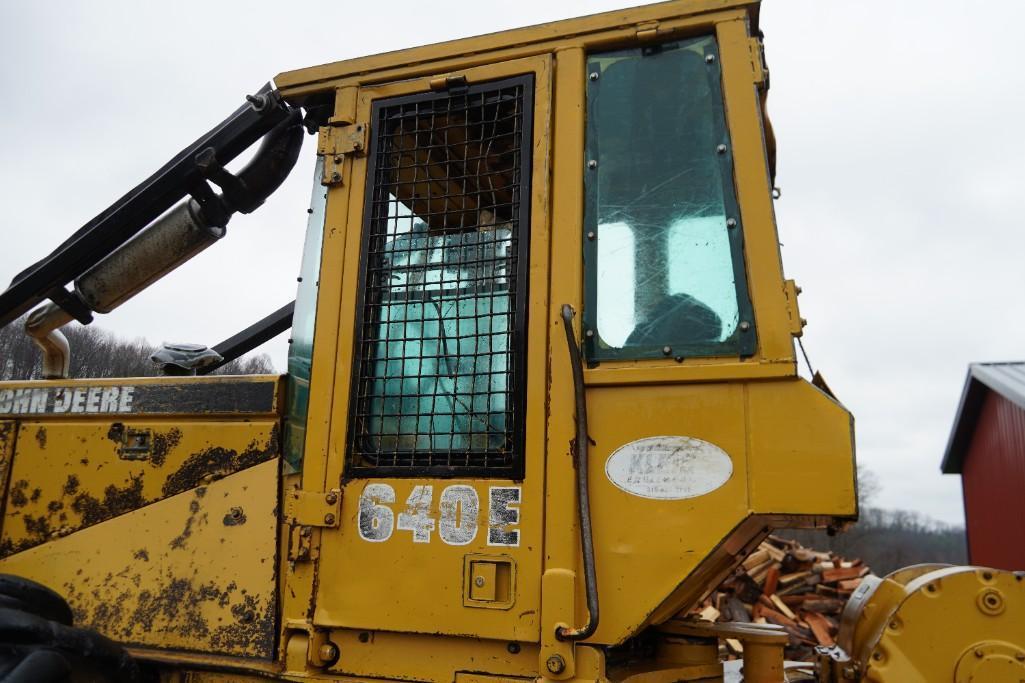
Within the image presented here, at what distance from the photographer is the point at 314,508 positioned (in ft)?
7.79

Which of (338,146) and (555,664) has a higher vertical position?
(338,146)

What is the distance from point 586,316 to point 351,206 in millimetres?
925

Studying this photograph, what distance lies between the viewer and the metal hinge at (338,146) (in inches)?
106

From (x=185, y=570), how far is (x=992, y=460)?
15.4 meters

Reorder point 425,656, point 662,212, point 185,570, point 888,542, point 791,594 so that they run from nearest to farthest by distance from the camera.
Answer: point 425,656 → point 662,212 → point 185,570 → point 791,594 → point 888,542

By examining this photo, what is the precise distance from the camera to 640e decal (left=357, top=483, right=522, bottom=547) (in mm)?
2215

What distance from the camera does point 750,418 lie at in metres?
2.10

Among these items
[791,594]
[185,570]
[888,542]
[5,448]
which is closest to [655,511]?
[185,570]

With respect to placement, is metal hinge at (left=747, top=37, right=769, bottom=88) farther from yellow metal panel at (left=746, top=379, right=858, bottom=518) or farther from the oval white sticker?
the oval white sticker

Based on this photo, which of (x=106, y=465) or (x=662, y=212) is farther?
(x=106, y=465)

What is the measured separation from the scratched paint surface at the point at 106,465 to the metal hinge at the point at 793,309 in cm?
163

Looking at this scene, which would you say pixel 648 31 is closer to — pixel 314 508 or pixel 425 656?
pixel 314 508

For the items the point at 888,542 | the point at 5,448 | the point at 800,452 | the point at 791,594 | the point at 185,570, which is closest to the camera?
the point at 800,452

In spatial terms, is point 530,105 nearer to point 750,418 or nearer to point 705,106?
point 705,106
